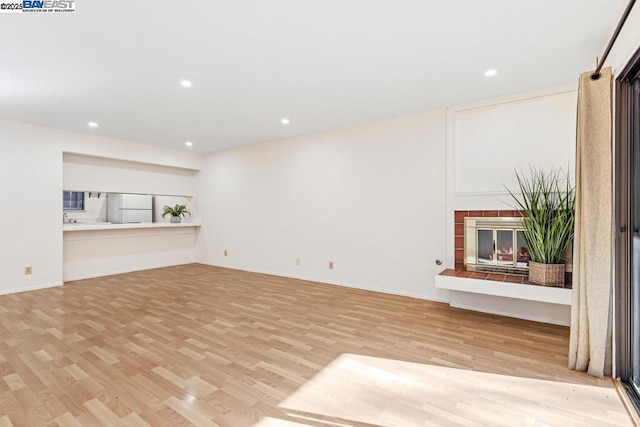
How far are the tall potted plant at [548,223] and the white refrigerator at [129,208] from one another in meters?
6.51

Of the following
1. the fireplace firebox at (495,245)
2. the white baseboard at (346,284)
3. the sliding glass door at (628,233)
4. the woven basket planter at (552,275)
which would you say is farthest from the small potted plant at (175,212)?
the sliding glass door at (628,233)

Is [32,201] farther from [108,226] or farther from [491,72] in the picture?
[491,72]

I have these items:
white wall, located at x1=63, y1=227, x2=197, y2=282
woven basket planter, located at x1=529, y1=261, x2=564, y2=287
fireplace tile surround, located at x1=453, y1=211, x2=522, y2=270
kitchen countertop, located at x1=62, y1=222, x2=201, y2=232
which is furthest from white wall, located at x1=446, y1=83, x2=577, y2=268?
white wall, located at x1=63, y1=227, x2=197, y2=282

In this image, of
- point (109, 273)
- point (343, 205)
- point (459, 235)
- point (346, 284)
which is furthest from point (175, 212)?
point (459, 235)

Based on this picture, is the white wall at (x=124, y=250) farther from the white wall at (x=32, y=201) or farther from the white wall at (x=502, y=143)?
the white wall at (x=502, y=143)

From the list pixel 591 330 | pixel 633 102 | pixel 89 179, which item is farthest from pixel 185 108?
pixel 591 330

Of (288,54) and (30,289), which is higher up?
(288,54)

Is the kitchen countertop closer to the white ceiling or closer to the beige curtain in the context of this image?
the white ceiling

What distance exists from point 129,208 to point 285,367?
5.27 meters

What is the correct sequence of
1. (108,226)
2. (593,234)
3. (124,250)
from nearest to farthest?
(593,234), (108,226), (124,250)

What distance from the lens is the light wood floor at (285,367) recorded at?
1754 mm

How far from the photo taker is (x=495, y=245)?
3561 millimetres

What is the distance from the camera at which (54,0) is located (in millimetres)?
1958

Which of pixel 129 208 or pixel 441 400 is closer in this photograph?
pixel 441 400
